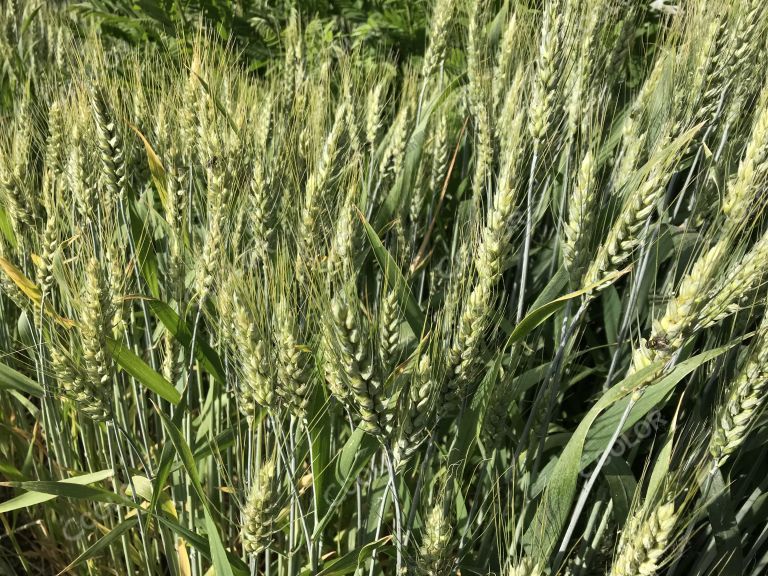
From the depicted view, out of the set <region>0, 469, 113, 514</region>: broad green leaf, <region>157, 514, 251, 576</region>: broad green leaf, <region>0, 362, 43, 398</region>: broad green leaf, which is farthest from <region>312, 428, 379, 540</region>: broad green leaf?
<region>0, 362, 43, 398</region>: broad green leaf

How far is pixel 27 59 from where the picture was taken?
8.25 feet

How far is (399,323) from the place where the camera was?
1160 millimetres

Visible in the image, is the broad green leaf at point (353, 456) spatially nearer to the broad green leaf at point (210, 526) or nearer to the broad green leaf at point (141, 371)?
the broad green leaf at point (210, 526)

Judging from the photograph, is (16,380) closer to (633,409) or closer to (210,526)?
(210,526)

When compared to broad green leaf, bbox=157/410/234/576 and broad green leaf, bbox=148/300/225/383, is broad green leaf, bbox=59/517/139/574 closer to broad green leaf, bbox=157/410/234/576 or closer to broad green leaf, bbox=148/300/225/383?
broad green leaf, bbox=157/410/234/576

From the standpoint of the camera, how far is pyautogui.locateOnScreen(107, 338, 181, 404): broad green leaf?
1.19m

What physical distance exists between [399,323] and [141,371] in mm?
469

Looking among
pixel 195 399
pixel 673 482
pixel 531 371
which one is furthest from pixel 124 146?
pixel 673 482

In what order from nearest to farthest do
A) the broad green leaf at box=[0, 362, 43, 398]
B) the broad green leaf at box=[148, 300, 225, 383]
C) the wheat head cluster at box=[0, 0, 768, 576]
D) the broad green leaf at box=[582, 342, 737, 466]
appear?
the wheat head cluster at box=[0, 0, 768, 576], the broad green leaf at box=[582, 342, 737, 466], the broad green leaf at box=[148, 300, 225, 383], the broad green leaf at box=[0, 362, 43, 398]

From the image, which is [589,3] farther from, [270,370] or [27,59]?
[27,59]

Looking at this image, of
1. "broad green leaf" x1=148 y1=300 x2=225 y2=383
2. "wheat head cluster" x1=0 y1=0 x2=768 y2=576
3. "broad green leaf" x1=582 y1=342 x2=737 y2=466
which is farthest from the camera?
"broad green leaf" x1=148 y1=300 x2=225 y2=383

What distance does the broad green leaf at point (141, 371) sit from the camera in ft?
3.89

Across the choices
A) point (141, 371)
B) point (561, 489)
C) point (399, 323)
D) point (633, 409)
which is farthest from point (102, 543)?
point (633, 409)

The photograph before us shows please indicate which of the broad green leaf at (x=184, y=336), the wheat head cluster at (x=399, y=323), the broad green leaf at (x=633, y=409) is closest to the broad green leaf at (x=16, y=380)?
the wheat head cluster at (x=399, y=323)
